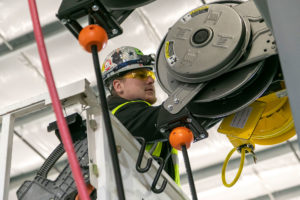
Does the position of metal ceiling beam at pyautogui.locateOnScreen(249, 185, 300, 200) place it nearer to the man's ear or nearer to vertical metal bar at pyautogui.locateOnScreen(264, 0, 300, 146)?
the man's ear

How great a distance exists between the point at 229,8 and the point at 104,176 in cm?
73

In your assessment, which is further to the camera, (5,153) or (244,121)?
(244,121)

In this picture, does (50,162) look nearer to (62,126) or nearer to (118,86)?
(62,126)

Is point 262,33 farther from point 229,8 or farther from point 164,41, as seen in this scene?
point 164,41

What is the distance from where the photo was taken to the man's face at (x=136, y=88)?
8.96 feet

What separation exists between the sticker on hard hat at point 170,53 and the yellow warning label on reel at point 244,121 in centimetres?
29

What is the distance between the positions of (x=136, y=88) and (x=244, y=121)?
1299 mm

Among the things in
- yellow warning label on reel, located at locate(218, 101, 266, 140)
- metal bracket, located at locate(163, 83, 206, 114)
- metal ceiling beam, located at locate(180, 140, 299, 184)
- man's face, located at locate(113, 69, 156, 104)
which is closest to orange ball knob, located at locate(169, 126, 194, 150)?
metal bracket, located at locate(163, 83, 206, 114)

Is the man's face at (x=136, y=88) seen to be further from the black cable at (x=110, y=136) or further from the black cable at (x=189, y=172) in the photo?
the black cable at (x=110, y=136)

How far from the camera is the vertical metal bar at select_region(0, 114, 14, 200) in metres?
1.26

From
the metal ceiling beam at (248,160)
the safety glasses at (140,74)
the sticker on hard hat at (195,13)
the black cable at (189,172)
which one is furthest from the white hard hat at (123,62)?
the metal ceiling beam at (248,160)

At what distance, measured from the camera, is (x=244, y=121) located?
5.06 feet

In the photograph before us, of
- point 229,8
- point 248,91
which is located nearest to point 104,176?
point 248,91

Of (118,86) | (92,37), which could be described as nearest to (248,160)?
(118,86)
